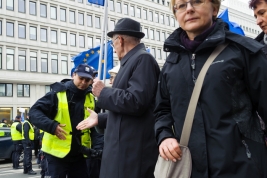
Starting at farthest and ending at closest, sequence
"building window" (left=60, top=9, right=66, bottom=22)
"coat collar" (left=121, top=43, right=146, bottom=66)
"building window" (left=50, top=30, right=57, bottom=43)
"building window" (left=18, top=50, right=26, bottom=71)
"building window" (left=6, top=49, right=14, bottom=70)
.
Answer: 1. "building window" (left=60, top=9, right=66, bottom=22)
2. "building window" (left=50, top=30, right=57, bottom=43)
3. "building window" (left=18, top=50, right=26, bottom=71)
4. "building window" (left=6, top=49, right=14, bottom=70)
5. "coat collar" (left=121, top=43, right=146, bottom=66)

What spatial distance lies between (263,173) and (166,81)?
2.42ft

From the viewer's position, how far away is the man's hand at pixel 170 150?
1854 millimetres

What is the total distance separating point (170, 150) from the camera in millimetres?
1875

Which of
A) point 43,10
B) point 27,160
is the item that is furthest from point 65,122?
point 43,10

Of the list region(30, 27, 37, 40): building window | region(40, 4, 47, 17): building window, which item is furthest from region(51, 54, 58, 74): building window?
region(40, 4, 47, 17): building window

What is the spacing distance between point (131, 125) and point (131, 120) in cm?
4

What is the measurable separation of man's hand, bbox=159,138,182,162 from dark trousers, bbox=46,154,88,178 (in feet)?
8.78

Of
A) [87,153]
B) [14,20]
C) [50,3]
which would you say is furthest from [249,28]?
[87,153]

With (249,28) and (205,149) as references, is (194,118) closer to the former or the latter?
(205,149)

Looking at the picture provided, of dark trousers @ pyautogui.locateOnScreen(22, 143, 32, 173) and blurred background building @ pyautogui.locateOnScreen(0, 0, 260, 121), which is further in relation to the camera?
blurred background building @ pyautogui.locateOnScreen(0, 0, 260, 121)

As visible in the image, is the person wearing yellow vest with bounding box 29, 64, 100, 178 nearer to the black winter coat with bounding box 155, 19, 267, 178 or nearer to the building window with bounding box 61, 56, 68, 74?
the black winter coat with bounding box 155, 19, 267, 178

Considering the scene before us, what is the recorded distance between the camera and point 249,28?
74750 millimetres

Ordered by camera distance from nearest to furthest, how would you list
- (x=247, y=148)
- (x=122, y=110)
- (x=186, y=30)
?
(x=247, y=148) < (x=186, y=30) < (x=122, y=110)

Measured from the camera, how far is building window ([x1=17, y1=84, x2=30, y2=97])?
143 feet
